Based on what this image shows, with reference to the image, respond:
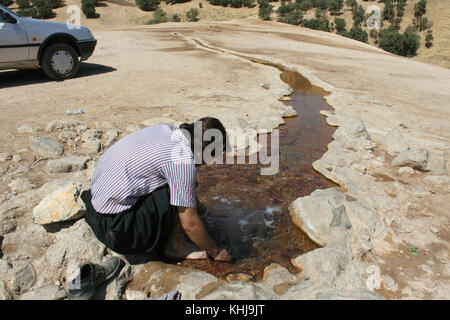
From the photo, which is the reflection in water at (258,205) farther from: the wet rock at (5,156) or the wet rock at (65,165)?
the wet rock at (5,156)

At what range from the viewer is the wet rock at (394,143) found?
4.18 meters

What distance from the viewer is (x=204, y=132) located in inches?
85.7

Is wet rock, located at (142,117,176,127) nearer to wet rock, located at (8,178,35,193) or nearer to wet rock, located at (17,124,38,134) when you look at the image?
wet rock, located at (17,124,38,134)

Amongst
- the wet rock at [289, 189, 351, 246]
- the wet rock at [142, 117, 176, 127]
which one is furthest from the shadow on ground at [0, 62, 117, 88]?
the wet rock at [289, 189, 351, 246]

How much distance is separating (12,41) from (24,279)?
529 cm

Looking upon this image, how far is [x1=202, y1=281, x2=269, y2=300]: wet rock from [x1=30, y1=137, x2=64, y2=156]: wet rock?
2.61 meters

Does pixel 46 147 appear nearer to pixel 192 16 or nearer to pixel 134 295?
pixel 134 295

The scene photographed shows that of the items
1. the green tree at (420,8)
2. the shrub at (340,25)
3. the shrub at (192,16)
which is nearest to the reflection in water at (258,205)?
the shrub at (192,16)

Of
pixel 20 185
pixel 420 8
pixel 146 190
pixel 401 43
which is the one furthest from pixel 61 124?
pixel 420 8

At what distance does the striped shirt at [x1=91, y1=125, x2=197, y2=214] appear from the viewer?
2014mm

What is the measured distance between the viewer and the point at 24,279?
2.15m

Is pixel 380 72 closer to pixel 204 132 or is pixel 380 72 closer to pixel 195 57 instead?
pixel 195 57

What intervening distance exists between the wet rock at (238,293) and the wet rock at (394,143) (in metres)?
3.00

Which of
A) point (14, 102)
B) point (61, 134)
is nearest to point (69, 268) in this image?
point (61, 134)
